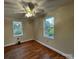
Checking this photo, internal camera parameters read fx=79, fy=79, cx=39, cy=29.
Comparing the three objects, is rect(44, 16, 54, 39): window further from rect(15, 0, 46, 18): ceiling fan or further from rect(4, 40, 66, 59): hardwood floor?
rect(4, 40, 66, 59): hardwood floor

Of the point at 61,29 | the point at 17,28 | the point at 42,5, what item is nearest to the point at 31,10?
the point at 42,5

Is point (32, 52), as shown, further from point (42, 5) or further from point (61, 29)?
point (42, 5)

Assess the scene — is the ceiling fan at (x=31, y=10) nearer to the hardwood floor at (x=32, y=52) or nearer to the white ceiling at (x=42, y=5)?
the white ceiling at (x=42, y=5)

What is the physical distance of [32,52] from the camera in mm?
1467

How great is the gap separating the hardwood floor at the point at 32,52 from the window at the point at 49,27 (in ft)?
0.80

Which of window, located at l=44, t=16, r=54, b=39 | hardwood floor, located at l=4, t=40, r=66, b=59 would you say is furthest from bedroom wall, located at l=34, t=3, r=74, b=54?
hardwood floor, located at l=4, t=40, r=66, b=59

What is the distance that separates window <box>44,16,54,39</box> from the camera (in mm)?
1167

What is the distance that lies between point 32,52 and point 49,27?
Result: 61 centimetres

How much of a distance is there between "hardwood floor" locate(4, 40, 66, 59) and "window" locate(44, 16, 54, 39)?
245 mm

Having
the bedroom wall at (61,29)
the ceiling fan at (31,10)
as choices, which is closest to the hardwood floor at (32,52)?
the bedroom wall at (61,29)

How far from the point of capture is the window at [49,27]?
3.83 feet

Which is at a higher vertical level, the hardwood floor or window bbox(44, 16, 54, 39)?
window bbox(44, 16, 54, 39)
